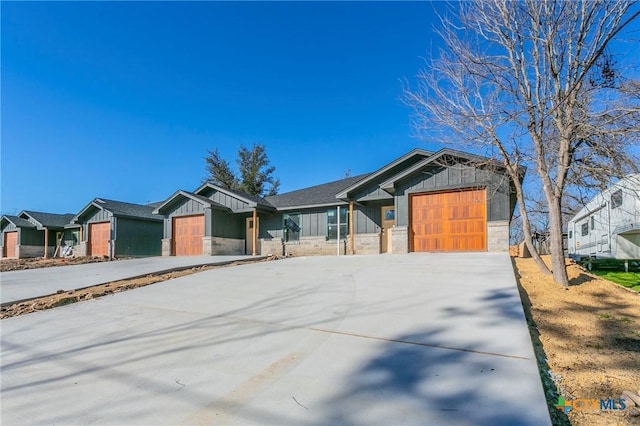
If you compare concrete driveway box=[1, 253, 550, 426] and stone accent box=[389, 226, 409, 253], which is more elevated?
stone accent box=[389, 226, 409, 253]

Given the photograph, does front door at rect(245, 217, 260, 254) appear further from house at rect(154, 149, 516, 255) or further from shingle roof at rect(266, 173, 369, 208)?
shingle roof at rect(266, 173, 369, 208)

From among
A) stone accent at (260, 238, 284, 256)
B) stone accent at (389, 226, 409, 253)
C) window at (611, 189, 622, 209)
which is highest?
window at (611, 189, 622, 209)

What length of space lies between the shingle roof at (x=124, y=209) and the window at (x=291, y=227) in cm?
965

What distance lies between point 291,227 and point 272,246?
4.96ft

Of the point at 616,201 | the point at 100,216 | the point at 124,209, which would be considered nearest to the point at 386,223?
the point at 616,201

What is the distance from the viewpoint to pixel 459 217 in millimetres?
12031

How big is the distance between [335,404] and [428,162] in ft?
36.1

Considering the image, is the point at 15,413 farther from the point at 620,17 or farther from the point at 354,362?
the point at 620,17

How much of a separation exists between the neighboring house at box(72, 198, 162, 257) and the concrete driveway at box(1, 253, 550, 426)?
56.3 ft

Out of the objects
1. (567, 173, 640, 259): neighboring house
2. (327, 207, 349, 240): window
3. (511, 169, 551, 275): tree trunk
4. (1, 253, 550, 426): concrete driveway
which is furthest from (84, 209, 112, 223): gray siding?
(567, 173, 640, 259): neighboring house

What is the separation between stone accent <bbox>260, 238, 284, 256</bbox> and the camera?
17.9 meters

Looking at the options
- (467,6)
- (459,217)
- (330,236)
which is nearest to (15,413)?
(467,6)

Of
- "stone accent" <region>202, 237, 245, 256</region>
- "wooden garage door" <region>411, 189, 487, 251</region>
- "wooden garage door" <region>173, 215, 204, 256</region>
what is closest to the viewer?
"wooden garage door" <region>411, 189, 487, 251</region>

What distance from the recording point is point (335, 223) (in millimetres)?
16609
